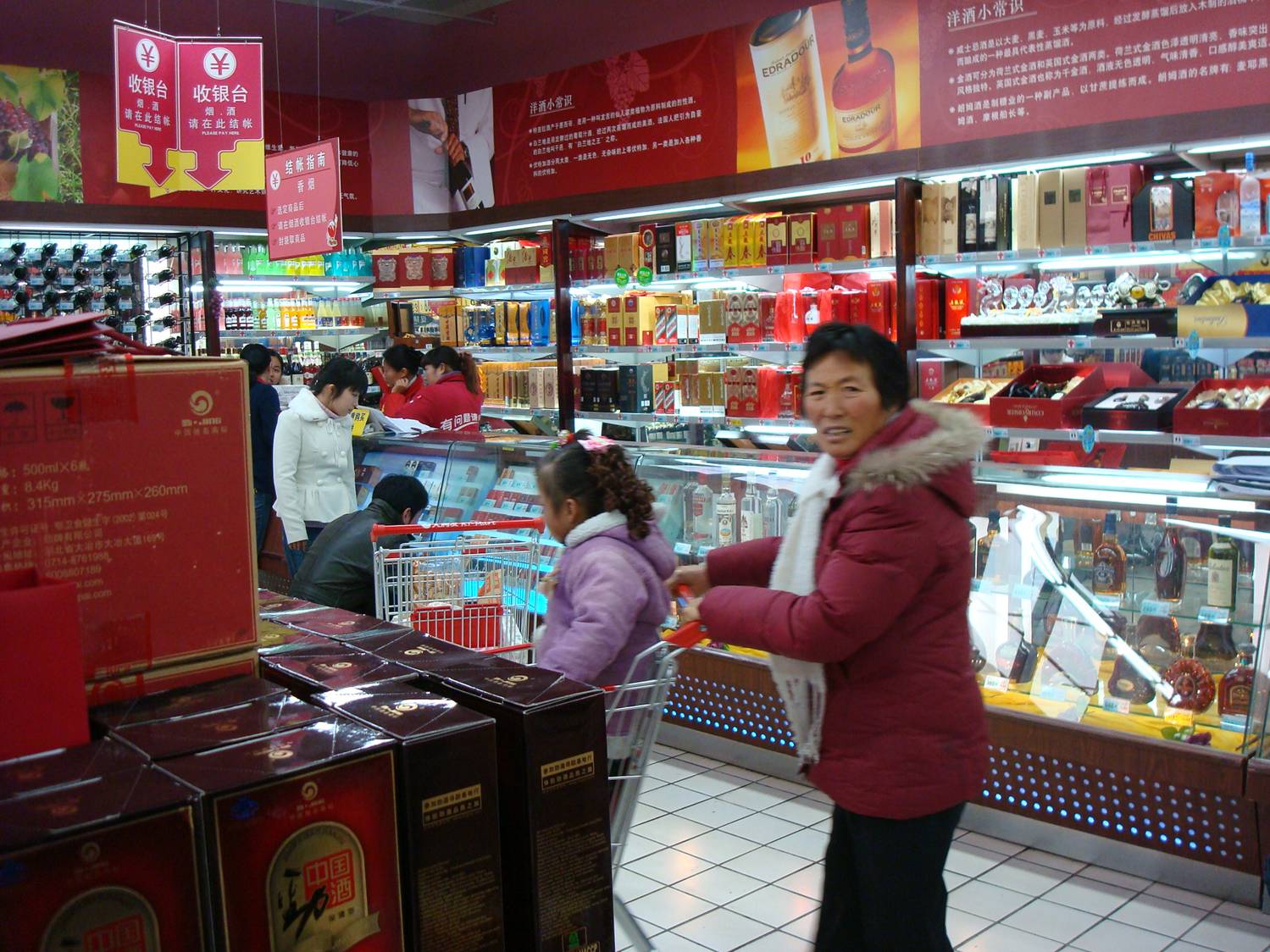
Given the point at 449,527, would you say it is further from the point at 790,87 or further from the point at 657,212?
the point at 657,212

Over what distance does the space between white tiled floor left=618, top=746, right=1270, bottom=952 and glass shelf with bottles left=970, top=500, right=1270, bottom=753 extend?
1.59 ft

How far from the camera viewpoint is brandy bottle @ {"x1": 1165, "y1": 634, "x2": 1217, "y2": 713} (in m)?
3.58

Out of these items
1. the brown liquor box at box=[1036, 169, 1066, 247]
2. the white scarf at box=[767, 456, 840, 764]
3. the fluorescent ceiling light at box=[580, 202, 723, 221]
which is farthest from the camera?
the fluorescent ceiling light at box=[580, 202, 723, 221]

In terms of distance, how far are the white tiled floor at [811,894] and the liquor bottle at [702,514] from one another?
1.10 meters

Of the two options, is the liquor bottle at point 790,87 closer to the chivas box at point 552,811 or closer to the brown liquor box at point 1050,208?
the brown liquor box at point 1050,208

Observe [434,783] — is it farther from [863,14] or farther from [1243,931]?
[863,14]

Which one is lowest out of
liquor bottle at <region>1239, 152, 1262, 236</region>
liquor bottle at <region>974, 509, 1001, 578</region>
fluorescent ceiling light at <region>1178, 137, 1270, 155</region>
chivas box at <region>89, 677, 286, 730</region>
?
liquor bottle at <region>974, 509, 1001, 578</region>

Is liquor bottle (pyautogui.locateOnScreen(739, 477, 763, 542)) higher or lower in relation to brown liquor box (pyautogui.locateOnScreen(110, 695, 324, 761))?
lower

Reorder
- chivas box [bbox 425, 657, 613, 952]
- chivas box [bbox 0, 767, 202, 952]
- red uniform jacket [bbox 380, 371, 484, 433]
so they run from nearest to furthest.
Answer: chivas box [bbox 0, 767, 202, 952] < chivas box [bbox 425, 657, 613, 952] < red uniform jacket [bbox 380, 371, 484, 433]

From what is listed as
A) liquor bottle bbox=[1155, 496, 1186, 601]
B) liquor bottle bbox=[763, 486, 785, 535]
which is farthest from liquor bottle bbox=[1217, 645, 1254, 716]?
liquor bottle bbox=[763, 486, 785, 535]

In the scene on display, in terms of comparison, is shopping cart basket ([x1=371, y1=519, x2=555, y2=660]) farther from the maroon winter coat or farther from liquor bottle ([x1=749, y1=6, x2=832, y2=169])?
liquor bottle ([x1=749, y1=6, x2=832, y2=169])

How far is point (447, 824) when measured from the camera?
4.47ft

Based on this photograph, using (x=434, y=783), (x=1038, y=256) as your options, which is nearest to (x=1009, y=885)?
(x=434, y=783)

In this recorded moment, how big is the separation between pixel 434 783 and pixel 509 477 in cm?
425
